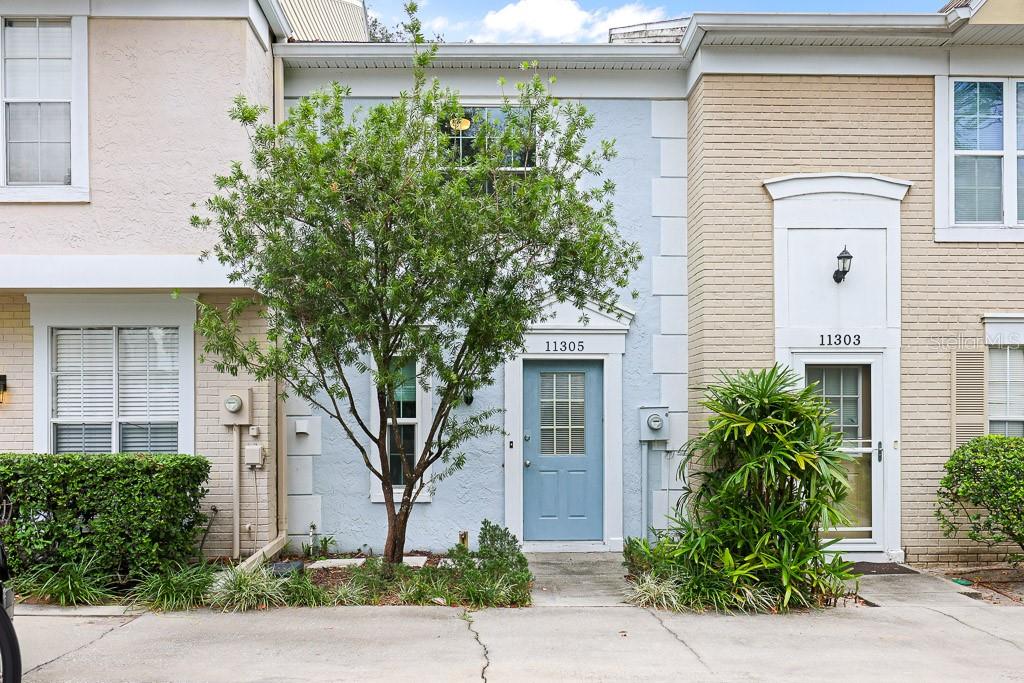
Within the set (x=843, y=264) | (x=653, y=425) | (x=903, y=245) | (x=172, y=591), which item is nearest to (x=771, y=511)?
(x=653, y=425)

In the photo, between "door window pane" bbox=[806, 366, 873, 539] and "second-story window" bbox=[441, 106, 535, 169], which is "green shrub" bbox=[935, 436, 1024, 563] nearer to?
"door window pane" bbox=[806, 366, 873, 539]

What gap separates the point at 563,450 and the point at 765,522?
2852mm

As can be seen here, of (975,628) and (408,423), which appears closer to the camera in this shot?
(975,628)

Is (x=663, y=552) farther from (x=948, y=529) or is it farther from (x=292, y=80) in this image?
(x=292, y=80)

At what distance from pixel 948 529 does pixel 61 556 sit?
8.64m

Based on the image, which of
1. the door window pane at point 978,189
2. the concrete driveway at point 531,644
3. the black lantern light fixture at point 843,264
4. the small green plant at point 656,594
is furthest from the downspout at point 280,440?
the door window pane at point 978,189

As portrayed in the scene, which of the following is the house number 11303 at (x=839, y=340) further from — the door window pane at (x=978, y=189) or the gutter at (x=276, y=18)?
the gutter at (x=276, y=18)

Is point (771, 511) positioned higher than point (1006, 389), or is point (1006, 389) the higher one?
point (1006, 389)

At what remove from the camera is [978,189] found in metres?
9.08

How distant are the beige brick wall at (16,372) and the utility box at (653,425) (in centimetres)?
650

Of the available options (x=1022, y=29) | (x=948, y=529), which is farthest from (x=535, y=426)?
(x=1022, y=29)

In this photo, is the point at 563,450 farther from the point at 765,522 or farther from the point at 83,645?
the point at 83,645

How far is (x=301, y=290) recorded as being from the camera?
6.79 meters

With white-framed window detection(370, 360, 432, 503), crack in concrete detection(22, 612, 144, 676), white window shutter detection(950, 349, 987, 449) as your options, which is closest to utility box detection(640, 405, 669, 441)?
white-framed window detection(370, 360, 432, 503)
